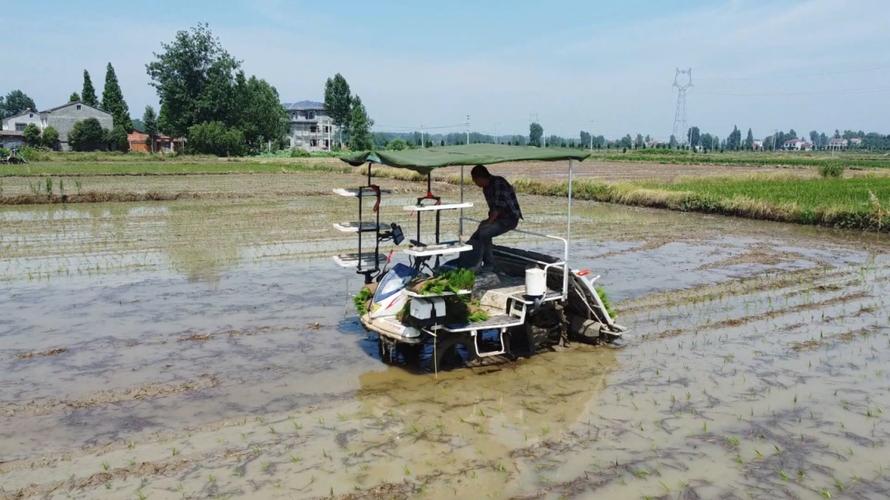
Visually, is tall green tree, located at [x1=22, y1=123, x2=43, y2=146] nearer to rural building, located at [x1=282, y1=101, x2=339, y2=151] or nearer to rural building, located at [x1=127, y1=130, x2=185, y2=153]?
rural building, located at [x1=127, y1=130, x2=185, y2=153]

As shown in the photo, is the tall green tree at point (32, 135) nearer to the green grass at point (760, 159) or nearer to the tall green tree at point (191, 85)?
the tall green tree at point (191, 85)

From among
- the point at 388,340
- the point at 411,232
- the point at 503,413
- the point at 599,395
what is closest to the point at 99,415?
the point at 388,340

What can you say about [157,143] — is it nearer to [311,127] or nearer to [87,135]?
[87,135]

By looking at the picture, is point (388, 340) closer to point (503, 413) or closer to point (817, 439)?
point (503, 413)

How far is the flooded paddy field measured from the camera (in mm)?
5074

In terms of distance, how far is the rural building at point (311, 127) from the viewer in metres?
105

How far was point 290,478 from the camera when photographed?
16.4ft

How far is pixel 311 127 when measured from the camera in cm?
10638

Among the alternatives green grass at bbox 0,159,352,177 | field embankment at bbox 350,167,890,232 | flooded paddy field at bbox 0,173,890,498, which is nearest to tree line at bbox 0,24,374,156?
green grass at bbox 0,159,352,177

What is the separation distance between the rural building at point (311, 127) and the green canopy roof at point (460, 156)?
325 feet

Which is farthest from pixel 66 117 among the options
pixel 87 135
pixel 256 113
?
pixel 256 113

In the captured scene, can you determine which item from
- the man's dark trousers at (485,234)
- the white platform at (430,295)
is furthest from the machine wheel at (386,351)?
the man's dark trousers at (485,234)

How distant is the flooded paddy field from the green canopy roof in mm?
2270

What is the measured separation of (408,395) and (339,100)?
291 feet
